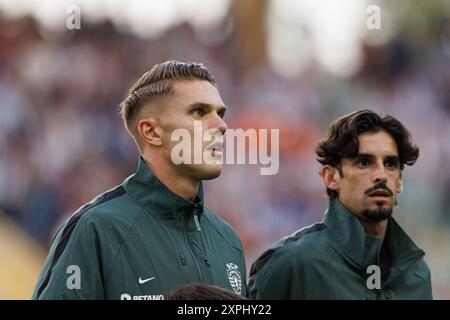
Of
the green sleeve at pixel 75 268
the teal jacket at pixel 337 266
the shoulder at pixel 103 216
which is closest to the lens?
the green sleeve at pixel 75 268

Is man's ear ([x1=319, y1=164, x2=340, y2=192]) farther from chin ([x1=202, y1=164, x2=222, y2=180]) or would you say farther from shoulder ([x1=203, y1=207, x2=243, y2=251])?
chin ([x1=202, y1=164, x2=222, y2=180])

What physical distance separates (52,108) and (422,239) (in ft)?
9.98

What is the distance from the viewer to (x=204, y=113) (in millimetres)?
3357

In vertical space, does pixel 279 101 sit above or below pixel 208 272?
above

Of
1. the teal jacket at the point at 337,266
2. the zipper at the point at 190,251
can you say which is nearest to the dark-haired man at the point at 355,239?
the teal jacket at the point at 337,266

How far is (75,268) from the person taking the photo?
3.00 meters

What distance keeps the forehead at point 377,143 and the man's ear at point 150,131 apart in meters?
0.78

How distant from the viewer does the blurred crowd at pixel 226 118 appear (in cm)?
743

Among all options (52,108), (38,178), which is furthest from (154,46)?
(38,178)

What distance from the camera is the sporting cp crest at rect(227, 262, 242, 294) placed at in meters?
3.31

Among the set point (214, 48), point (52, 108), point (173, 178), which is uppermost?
point (214, 48)

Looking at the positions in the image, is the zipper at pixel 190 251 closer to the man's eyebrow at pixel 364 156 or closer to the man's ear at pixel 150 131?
the man's ear at pixel 150 131
